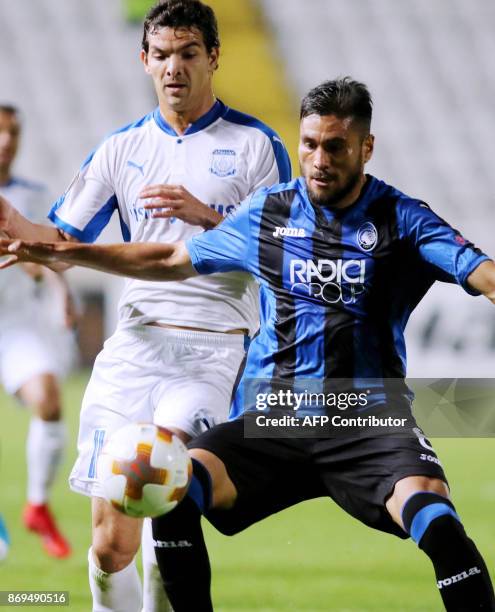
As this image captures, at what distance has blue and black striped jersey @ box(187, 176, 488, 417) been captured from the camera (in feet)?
13.0

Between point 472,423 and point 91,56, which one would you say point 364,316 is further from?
point 91,56

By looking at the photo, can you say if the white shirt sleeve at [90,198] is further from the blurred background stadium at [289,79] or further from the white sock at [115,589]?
the blurred background stadium at [289,79]

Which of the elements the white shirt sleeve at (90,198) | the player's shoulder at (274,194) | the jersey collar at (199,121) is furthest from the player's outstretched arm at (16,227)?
the player's shoulder at (274,194)

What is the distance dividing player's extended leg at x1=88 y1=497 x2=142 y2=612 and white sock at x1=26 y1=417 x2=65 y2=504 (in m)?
2.84

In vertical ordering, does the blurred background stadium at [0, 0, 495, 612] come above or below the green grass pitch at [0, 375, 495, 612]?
Answer: above

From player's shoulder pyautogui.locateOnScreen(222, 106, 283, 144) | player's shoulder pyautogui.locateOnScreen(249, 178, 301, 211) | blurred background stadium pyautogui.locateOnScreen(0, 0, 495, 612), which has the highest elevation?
blurred background stadium pyautogui.locateOnScreen(0, 0, 495, 612)

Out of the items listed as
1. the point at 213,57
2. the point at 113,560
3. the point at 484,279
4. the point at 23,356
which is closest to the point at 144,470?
the point at 113,560

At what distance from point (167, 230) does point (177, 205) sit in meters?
0.33

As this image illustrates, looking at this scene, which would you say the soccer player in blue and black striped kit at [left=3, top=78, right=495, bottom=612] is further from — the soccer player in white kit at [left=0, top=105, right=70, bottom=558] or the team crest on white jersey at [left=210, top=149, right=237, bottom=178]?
the soccer player in white kit at [left=0, top=105, right=70, bottom=558]

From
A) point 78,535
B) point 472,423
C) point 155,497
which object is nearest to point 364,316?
point 155,497

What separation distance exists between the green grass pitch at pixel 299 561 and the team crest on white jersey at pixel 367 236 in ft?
7.02

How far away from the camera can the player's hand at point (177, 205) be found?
4301 millimetres

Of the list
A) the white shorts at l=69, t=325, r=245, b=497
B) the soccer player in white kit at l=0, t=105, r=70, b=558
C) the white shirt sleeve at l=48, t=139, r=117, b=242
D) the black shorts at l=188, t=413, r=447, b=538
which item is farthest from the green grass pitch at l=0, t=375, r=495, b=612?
the white shirt sleeve at l=48, t=139, r=117, b=242

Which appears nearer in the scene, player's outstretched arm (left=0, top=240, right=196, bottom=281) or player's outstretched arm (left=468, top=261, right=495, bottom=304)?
player's outstretched arm (left=468, top=261, right=495, bottom=304)
